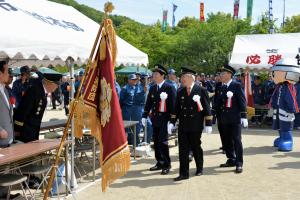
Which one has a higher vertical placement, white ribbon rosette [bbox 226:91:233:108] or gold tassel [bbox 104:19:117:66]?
gold tassel [bbox 104:19:117:66]

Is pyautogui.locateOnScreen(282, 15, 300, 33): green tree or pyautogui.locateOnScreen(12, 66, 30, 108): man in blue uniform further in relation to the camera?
pyautogui.locateOnScreen(282, 15, 300, 33): green tree

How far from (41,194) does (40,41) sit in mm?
2398

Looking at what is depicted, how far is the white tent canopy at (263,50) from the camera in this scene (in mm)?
14883

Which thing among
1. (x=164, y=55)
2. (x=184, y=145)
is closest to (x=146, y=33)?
(x=164, y=55)

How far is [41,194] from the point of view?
6.43m

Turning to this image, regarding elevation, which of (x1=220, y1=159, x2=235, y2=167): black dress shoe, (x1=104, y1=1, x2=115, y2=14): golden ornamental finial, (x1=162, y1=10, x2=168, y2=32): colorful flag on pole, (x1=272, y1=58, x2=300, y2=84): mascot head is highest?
(x1=162, y1=10, x2=168, y2=32): colorful flag on pole

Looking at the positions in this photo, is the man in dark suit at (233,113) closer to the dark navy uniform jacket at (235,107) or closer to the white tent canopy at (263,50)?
the dark navy uniform jacket at (235,107)

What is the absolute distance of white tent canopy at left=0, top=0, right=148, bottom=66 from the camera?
5.45 meters

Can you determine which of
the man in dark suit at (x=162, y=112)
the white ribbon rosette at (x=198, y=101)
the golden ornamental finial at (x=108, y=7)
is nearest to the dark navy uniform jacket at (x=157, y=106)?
the man in dark suit at (x=162, y=112)

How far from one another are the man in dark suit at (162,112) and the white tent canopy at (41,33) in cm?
166

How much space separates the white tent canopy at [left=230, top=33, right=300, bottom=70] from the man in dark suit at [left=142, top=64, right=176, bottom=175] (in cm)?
749

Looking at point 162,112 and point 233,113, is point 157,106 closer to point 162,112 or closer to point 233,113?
point 162,112

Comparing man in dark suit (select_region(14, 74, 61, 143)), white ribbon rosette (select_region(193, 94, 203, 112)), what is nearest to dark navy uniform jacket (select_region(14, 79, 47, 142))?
→ man in dark suit (select_region(14, 74, 61, 143))

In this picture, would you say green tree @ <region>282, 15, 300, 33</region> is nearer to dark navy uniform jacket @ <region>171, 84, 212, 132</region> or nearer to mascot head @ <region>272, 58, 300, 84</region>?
mascot head @ <region>272, 58, 300, 84</region>
